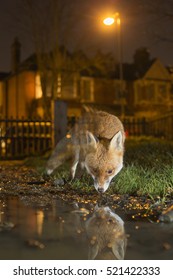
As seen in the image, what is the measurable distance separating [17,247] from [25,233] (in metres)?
0.56

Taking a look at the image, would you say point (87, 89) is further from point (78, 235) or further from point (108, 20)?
point (78, 235)

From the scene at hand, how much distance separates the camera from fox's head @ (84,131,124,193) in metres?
6.53

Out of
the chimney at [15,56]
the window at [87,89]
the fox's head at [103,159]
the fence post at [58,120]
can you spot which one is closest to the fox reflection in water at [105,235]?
the fox's head at [103,159]

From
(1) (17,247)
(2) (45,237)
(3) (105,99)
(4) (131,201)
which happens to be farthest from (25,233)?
(3) (105,99)

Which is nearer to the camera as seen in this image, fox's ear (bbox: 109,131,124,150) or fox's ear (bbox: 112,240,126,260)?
fox's ear (bbox: 112,240,126,260)

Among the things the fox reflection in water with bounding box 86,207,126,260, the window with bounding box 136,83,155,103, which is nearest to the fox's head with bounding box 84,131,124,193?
the fox reflection in water with bounding box 86,207,126,260

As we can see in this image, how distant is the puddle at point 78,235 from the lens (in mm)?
3654

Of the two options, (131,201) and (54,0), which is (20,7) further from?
(131,201)

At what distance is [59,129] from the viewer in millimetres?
→ 16812

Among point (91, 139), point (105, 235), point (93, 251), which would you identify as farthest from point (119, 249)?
point (91, 139)

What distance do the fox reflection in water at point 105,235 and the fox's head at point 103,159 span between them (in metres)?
0.97

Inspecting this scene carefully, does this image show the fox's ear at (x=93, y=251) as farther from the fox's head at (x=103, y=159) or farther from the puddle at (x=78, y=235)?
the fox's head at (x=103, y=159)

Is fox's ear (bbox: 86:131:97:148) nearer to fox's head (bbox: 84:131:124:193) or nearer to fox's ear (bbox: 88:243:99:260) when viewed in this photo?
fox's head (bbox: 84:131:124:193)

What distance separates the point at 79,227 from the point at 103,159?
2235mm
